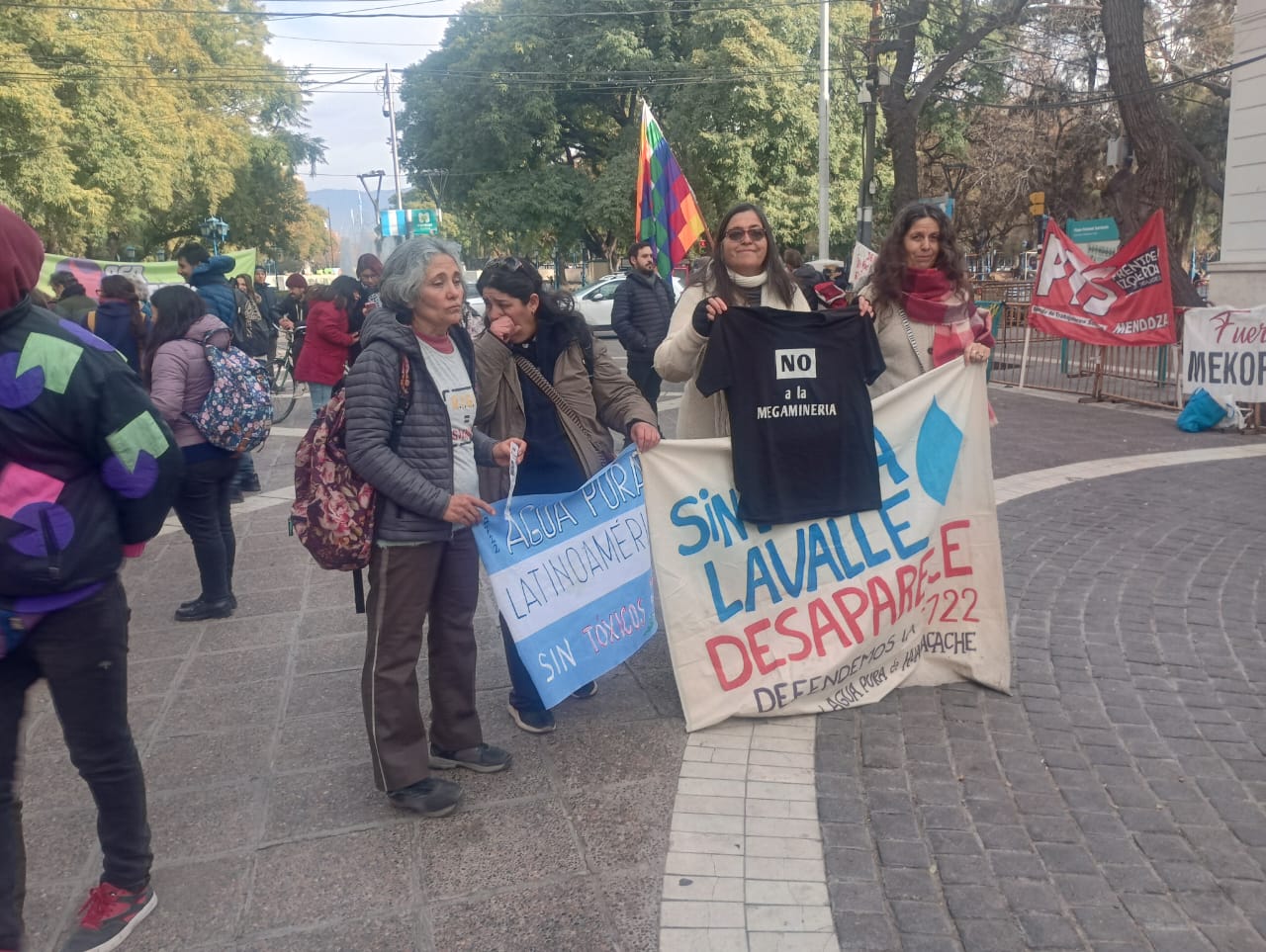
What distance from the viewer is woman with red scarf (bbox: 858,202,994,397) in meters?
4.44

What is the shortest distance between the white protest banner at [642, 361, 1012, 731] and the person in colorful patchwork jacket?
1796 millimetres

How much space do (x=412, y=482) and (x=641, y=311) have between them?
5.41 m

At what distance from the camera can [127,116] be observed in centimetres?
2730

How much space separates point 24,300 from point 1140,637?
4.59 m

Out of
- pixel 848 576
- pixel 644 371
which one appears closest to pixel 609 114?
pixel 644 371

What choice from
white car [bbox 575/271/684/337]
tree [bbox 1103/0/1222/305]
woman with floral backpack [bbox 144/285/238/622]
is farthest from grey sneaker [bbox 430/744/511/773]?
white car [bbox 575/271/684/337]

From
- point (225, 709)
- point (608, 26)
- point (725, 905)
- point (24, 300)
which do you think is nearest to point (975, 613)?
point (725, 905)

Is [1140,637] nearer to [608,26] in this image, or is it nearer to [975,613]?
[975,613]

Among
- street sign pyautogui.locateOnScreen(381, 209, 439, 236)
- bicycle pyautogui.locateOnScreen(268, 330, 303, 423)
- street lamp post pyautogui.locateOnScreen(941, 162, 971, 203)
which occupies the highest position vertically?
street lamp post pyautogui.locateOnScreen(941, 162, 971, 203)

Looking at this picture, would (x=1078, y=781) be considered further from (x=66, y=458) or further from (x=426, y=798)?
(x=66, y=458)

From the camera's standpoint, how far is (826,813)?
336 centimetres

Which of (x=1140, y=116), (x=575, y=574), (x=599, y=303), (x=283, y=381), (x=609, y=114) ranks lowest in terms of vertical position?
(x=283, y=381)

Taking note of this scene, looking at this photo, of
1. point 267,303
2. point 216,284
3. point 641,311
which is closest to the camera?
point 641,311

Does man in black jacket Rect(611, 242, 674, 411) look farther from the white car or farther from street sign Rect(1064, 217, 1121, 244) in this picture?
the white car
